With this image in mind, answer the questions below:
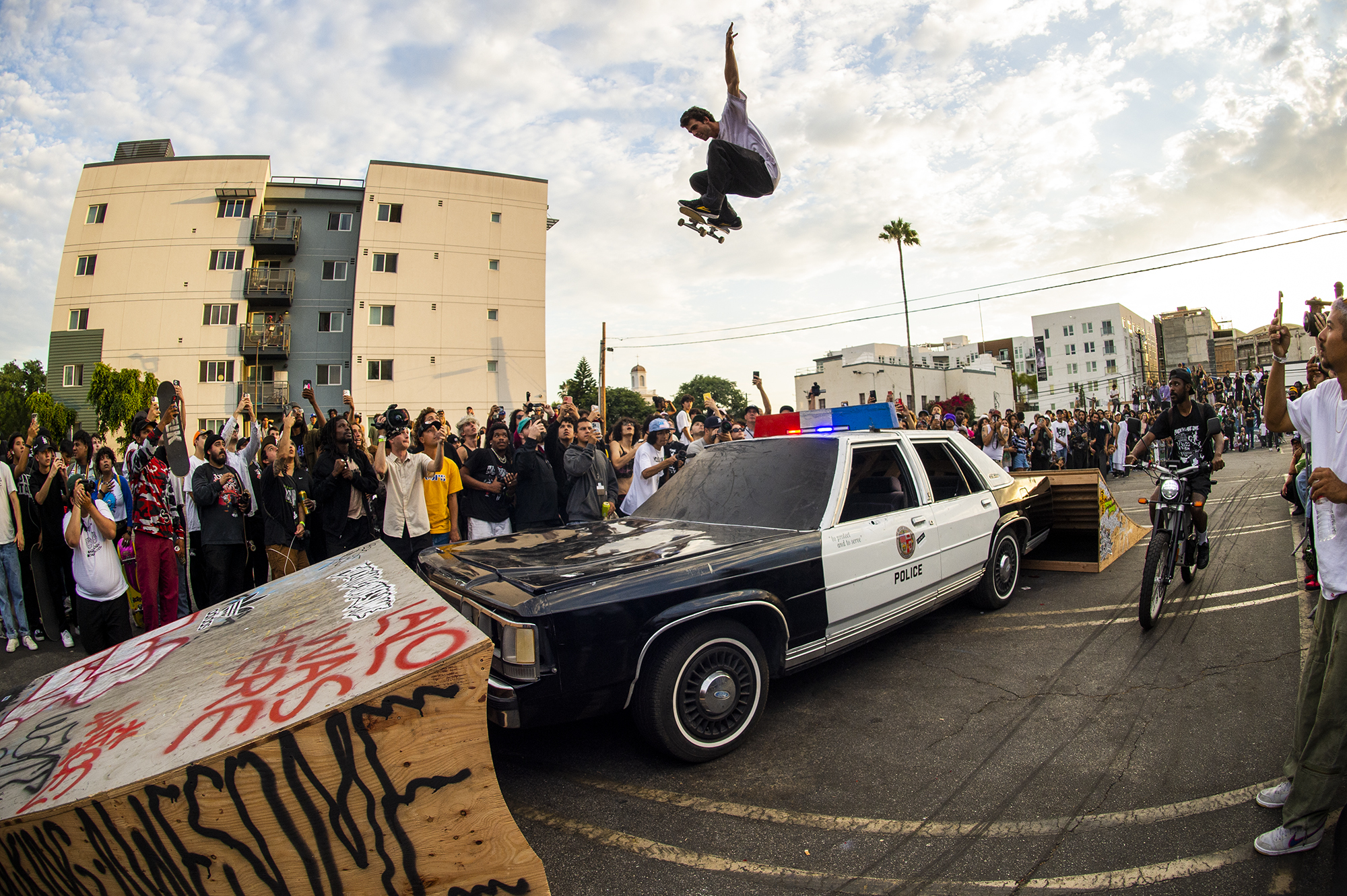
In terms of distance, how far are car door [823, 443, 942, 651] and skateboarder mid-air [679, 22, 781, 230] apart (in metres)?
2.53

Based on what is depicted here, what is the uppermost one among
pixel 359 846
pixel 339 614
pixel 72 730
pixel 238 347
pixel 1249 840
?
pixel 238 347

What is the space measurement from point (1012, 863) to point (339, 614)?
8.98 ft

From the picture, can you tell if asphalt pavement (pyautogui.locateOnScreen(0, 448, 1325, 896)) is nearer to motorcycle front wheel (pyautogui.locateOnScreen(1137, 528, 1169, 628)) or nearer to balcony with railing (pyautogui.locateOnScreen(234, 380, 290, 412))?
motorcycle front wheel (pyautogui.locateOnScreen(1137, 528, 1169, 628))

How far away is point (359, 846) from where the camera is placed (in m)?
1.87

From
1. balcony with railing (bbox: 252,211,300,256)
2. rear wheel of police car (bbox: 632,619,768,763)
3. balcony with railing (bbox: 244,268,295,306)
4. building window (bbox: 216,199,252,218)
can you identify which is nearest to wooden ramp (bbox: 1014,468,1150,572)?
rear wheel of police car (bbox: 632,619,768,763)

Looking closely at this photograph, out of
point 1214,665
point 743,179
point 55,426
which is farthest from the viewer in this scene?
point 55,426

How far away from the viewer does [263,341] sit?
28.9m

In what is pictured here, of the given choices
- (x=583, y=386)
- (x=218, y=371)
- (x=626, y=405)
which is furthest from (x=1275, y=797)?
(x=626, y=405)

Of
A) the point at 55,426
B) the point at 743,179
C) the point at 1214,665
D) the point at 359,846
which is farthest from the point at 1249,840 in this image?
the point at 55,426

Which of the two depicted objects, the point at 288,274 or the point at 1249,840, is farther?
the point at 288,274

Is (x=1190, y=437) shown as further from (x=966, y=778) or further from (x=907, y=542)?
(x=966, y=778)

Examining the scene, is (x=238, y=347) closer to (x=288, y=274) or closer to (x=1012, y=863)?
(x=288, y=274)

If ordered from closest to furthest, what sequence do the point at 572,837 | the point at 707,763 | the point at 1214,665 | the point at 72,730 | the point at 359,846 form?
the point at 359,846 < the point at 72,730 < the point at 572,837 < the point at 707,763 < the point at 1214,665

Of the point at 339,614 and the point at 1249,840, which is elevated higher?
the point at 339,614
